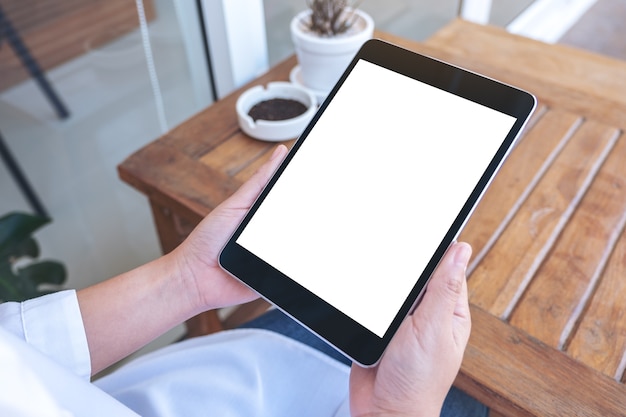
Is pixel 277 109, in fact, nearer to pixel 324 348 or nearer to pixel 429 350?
pixel 324 348

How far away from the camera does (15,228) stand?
854mm

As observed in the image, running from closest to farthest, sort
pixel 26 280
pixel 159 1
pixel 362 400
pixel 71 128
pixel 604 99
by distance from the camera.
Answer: pixel 362 400 → pixel 604 99 → pixel 26 280 → pixel 159 1 → pixel 71 128

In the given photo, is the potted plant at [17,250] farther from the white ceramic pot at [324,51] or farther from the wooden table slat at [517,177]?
the wooden table slat at [517,177]

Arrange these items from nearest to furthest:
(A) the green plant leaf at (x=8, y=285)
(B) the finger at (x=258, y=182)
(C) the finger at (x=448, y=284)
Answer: (C) the finger at (x=448, y=284) < (B) the finger at (x=258, y=182) < (A) the green plant leaf at (x=8, y=285)

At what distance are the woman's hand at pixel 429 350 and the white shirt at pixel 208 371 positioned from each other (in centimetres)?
10

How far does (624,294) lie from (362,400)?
0.28 meters

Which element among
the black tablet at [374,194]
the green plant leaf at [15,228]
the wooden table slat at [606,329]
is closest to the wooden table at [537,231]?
the wooden table slat at [606,329]

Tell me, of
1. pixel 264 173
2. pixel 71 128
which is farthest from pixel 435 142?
pixel 71 128

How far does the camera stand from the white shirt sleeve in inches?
17.6

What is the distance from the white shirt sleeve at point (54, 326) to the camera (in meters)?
0.45

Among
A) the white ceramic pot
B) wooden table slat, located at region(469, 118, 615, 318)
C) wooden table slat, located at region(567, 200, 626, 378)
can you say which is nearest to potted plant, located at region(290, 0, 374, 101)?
the white ceramic pot

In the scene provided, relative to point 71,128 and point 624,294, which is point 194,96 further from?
point 624,294

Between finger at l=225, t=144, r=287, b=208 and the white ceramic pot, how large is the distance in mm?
260

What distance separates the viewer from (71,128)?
1.27m
